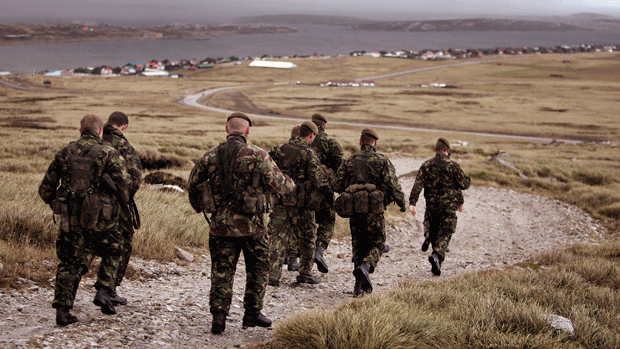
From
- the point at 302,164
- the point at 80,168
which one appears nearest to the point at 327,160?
the point at 302,164

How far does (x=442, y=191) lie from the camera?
27.0ft

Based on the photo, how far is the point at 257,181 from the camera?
465 centimetres

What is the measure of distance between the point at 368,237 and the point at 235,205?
2.53 meters

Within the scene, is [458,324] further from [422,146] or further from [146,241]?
[422,146]

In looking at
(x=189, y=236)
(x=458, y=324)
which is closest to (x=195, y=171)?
(x=458, y=324)

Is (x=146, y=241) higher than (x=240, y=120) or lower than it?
lower

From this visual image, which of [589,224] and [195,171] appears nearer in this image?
[195,171]

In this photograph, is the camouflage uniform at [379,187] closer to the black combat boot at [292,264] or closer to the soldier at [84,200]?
the black combat boot at [292,264]

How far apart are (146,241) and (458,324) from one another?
16.8 ft

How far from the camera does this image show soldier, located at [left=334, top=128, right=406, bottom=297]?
20.6 feet

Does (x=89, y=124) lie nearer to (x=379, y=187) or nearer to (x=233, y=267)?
(x=233, y=267)

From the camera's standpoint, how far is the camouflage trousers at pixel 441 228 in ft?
26.9

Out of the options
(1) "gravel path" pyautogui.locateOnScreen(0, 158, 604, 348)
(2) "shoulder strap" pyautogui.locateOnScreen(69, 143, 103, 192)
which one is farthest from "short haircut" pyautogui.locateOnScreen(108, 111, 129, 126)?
(1) "gravel path" pyautogui.locateOnScreen(0, 158, 604, 348)

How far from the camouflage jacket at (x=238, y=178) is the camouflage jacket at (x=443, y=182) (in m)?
3.98
